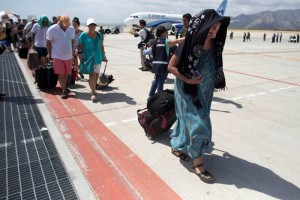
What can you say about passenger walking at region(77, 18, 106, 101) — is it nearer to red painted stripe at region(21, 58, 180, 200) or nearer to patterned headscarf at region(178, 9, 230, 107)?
red painted stripe at region(21, 58, 180, 200)

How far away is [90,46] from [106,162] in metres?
3.20

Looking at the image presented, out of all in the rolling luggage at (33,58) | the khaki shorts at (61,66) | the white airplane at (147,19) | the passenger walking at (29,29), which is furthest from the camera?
the white airplane at (147,19)

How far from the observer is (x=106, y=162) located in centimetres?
350

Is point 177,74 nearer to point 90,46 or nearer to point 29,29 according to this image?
point 90,46

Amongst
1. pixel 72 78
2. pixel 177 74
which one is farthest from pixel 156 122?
pixel 72 78

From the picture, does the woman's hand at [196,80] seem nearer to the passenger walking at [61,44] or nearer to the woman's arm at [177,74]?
the woman's arm at [177,74]

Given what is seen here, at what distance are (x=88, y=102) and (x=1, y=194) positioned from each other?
3.42 m

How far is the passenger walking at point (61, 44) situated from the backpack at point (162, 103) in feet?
9.53

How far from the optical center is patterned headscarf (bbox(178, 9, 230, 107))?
2771mm

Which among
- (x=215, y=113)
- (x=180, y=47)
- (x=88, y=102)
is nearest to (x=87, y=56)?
(x=88, y=102)

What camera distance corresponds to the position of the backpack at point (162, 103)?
13.1 ft

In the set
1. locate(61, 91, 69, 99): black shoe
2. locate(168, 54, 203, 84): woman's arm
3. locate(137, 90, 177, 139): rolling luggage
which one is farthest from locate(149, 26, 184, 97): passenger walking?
locate(168, 54, 203, 84): woman's arm

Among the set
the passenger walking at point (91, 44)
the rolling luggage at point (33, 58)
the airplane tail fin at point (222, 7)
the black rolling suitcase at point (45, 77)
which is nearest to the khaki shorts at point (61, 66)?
the passenger walking at point (91, 44)

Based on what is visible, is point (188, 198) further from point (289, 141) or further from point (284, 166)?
point (289, 141)
